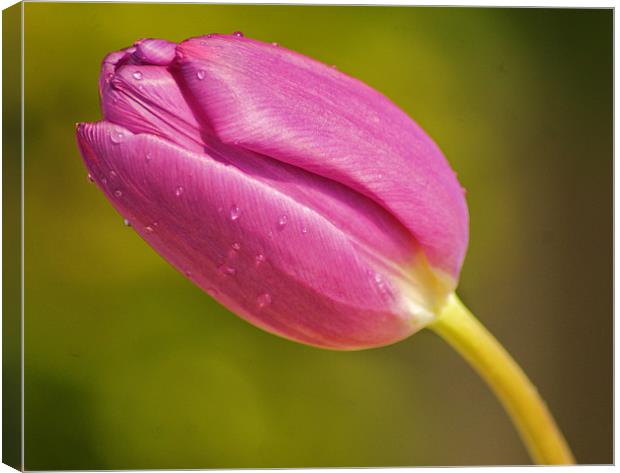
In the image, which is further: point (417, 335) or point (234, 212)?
point (417, 335)

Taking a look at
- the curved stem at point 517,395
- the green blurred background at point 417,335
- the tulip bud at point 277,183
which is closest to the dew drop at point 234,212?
the tulip bud at point 277,183

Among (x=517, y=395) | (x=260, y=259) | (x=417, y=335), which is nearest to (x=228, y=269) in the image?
(x=260, y=259)

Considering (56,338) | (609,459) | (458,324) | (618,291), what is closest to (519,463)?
(609,459)

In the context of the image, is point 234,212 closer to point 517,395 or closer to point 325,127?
point 325,127

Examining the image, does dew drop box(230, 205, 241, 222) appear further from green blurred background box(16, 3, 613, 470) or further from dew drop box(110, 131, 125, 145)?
green blurred background box(16, 3, 613, 470)

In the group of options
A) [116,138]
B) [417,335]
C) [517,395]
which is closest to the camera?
[116,138]

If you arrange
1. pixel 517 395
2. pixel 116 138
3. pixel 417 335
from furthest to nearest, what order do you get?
1. pixel 417 335
2. pixel 517 395
3. pixel 116 138

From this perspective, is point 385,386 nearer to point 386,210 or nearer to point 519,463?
point 519,463
